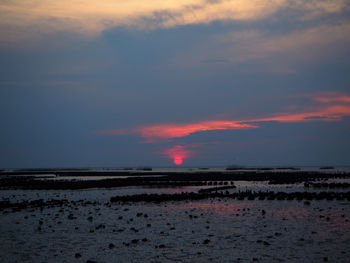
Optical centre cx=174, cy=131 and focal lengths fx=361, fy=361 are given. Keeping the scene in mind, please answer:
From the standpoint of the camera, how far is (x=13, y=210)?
36.6 metres

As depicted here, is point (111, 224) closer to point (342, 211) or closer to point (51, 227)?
point (51, 227)

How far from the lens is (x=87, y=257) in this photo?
18844 mm

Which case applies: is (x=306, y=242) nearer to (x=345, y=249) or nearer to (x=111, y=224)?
(x=345, y=249)

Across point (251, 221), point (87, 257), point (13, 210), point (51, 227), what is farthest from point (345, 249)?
point (13, 210)

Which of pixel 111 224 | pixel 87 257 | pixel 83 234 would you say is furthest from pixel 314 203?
pixel 87 257

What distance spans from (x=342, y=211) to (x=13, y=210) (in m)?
31.9

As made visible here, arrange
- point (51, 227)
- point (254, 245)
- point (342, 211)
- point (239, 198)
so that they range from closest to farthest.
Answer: point (254, 245)
point (51, 227)
point (342, 211)
point (239, 198)

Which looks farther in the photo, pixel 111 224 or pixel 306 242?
pixel 111 224

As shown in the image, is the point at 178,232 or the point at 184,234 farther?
the point at 178,232

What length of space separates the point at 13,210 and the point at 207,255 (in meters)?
25.4

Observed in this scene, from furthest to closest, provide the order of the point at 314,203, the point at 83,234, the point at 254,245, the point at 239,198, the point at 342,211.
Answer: the point at 239,198
the point at 314,203
the point at 342,211
the point at 83,234
the point at 254,245

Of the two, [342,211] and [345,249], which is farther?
[342,211]

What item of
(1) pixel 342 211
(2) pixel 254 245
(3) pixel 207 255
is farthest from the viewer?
(1) pixel 342 211

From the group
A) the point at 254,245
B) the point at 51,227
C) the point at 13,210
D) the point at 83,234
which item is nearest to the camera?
the point at 254,245
